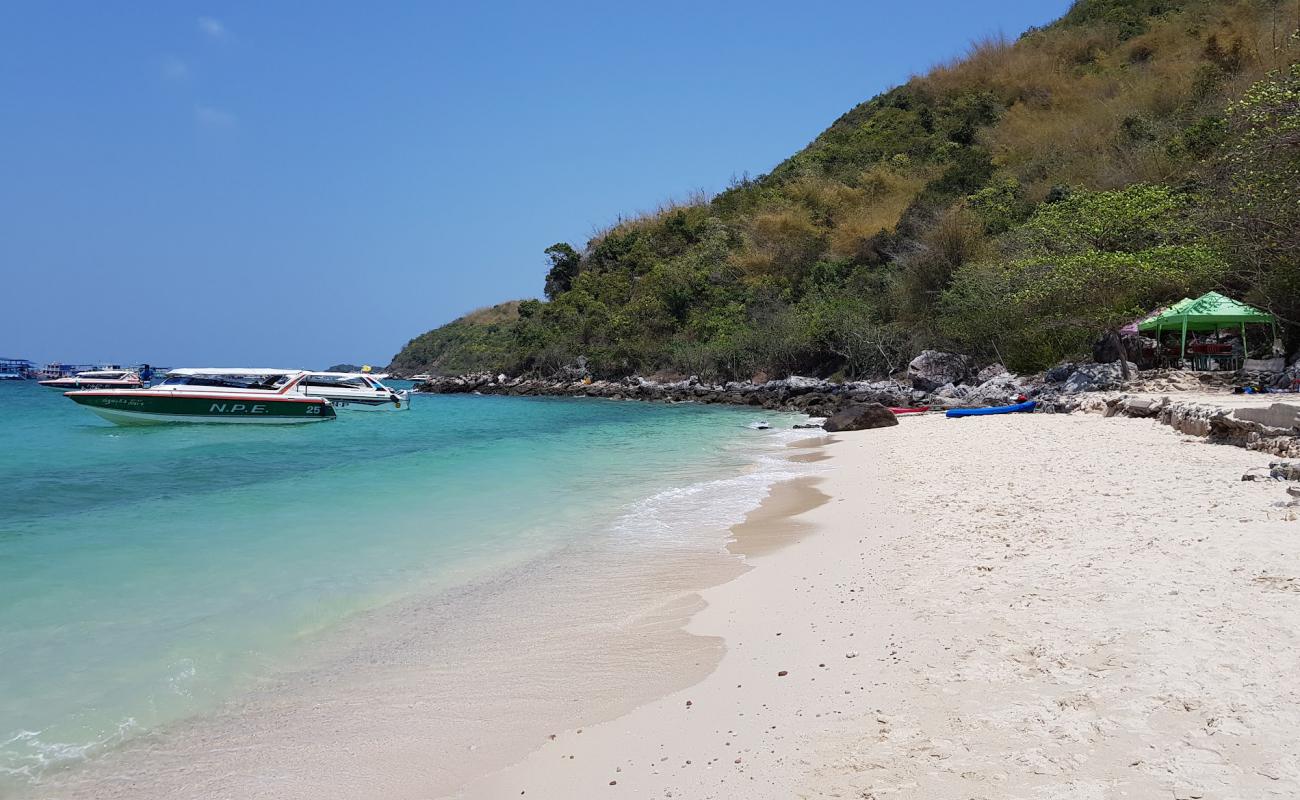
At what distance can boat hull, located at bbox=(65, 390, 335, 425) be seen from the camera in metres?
22.3

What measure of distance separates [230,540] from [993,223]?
32861mm

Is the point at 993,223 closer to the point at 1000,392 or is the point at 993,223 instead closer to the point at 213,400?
the point at 1000,392

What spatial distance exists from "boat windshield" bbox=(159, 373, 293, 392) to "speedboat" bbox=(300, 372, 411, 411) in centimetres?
558

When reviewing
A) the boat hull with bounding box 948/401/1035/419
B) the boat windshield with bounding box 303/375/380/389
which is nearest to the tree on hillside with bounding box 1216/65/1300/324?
the boat hull with bounding box 948/401/1035/419

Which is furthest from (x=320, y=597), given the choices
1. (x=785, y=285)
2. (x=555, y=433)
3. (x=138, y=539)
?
(x=785, y=285)

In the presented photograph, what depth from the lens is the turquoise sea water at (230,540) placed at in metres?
4.31

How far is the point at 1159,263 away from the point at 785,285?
2785 centimetres

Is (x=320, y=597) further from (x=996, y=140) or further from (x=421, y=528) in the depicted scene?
(x=996, y=140)

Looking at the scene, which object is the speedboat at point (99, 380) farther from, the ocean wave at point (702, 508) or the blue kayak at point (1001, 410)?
the blue kayak at point (1001, 410)

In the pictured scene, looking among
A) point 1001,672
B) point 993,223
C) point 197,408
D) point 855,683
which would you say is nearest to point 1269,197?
point 1001,672

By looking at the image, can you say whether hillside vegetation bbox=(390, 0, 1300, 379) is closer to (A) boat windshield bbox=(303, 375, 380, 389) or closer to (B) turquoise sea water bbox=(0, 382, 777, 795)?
(B) turquoise sea water bbox=(0, 382, 777, 795)

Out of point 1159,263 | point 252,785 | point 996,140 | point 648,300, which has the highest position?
point 996,140

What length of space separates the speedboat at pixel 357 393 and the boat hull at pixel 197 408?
7052 millimetres

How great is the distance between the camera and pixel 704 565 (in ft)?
21.2
